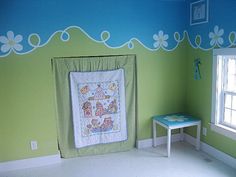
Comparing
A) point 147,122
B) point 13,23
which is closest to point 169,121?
point 147,122

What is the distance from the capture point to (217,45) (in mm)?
3199

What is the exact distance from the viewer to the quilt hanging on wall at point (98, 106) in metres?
3.41

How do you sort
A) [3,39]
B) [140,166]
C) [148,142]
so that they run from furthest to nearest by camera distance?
[148,142]
[140,166]
[3,39]

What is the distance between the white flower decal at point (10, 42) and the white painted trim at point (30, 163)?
1.46 metres

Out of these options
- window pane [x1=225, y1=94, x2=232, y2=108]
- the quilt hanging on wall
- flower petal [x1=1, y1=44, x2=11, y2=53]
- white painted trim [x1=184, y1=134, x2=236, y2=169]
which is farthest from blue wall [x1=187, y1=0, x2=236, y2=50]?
flower petal [x1=1, y1=44, x2=11, y2=53]

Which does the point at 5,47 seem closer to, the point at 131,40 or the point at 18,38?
the point at 18,38

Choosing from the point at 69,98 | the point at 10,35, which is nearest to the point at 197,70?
the point at 69,98

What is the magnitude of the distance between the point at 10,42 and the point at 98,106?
1.42 meters

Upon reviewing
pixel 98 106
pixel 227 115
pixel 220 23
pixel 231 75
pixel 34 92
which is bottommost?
pixel 227 115

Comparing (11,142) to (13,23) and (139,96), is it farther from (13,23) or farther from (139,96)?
(139,96)

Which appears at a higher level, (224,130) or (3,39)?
(3,39)

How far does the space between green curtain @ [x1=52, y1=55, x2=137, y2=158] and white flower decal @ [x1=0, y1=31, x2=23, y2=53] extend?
0.47 metres

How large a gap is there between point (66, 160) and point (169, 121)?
156cm

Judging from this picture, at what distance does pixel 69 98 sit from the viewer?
3395 mm
